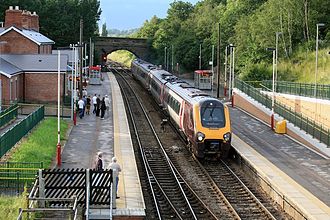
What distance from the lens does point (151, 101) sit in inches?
2189

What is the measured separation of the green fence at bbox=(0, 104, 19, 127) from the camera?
1324 inches

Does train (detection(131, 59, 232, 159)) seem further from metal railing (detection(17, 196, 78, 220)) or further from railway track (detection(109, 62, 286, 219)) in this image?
metal railing (detection(17, 196, 78, 220))

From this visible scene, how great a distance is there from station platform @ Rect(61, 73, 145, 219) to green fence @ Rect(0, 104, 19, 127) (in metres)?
3.73

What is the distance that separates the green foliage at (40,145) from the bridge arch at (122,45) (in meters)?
82.1

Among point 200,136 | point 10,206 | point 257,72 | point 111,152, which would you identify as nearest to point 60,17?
point 257,72

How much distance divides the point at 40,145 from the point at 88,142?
3.29 metres

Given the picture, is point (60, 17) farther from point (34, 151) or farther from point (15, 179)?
point (15, 179)

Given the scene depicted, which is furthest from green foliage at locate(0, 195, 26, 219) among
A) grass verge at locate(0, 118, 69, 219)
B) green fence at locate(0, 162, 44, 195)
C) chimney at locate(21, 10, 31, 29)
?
chimney at locate(21, 10, 31, 29)

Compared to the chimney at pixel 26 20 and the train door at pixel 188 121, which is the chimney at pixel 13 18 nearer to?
the chimney at pixel 26 20

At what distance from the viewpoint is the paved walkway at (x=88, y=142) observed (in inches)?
1008

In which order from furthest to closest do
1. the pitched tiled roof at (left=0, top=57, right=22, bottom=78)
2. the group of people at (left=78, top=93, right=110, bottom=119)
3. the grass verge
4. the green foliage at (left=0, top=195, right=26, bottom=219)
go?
1. the pitched tiled roof at (left=0, top=57, right=22, bottom=78)
2. the group of people at (left=78, top=93, right=110, bottom=119)
3. the grass verge
4. the green foliage at (left=0, top=195, right=26, bottom=219)

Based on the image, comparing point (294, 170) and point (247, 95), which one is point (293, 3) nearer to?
point (247, 95)

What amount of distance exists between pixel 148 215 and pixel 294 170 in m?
7.87

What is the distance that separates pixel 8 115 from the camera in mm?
35062
